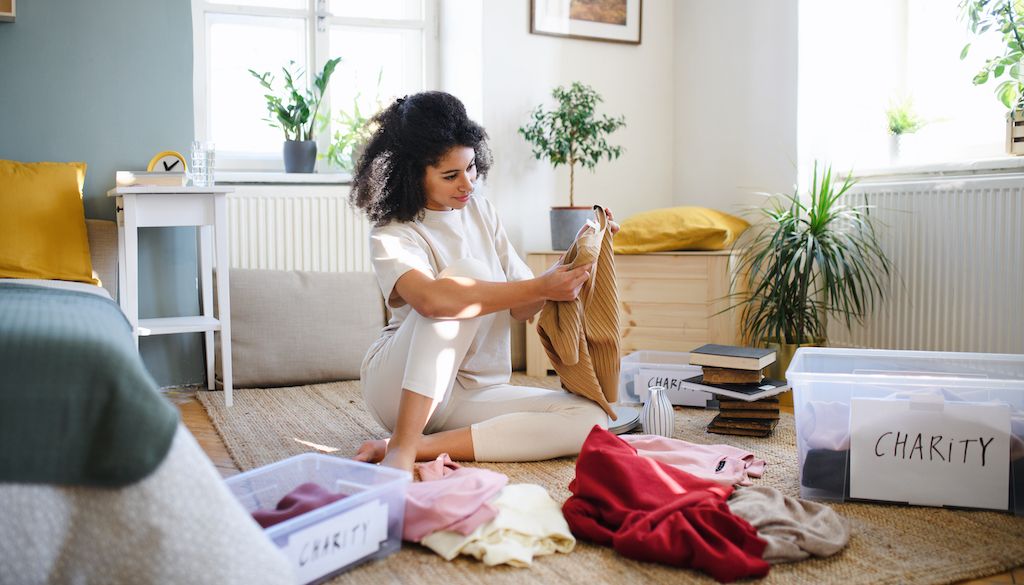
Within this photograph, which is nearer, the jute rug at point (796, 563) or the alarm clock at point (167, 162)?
the jute rug at point (796, 563)

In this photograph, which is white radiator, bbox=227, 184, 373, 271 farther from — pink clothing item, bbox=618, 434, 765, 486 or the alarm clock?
pink clothing item, bbox=618, 434, 765, 486

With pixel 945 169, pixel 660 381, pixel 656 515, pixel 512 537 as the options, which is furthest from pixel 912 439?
pixel 945 169

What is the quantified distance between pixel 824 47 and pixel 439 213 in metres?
1.89

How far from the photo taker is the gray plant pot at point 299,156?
3.76m

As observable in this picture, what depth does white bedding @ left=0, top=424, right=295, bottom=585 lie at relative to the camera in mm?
1094

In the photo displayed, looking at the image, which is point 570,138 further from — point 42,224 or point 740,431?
point 42,224

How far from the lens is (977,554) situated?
164cm

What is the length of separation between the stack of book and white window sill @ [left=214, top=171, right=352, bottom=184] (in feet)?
5.82

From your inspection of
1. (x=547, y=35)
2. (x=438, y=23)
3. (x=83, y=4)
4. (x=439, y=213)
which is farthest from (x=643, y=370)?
(x=83, y=4)

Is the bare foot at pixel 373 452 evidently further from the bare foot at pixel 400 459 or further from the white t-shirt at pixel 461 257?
the white t-shirt at pixel 461 257

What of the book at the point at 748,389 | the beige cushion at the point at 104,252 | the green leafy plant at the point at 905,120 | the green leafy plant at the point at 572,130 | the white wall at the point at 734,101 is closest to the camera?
the book at the point at 748,389

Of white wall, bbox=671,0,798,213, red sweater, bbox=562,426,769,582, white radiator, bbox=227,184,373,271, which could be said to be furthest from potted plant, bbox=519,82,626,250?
red sweater, bbox=562,426,769,582

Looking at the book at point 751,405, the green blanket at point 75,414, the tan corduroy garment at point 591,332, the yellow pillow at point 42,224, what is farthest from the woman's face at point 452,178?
the yellow pillow at point 42,224

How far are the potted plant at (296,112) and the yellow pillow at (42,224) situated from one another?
0.89m
